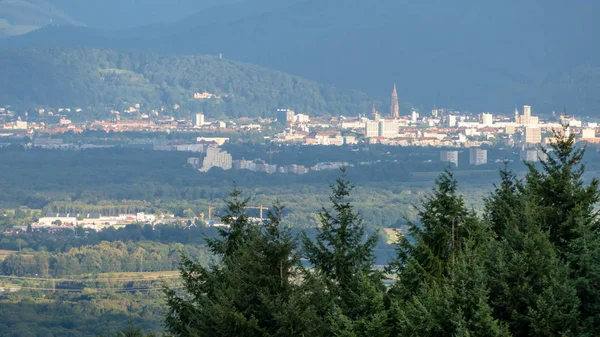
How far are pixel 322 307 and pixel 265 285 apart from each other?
1.67 ft

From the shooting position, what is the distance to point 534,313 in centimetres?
998

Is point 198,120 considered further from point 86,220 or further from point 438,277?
point 438,277

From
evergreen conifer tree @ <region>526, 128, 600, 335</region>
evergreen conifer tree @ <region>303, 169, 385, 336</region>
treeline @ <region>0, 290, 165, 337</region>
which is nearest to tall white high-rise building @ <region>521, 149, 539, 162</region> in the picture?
treeline @ <region>0, 290, 165, 337</region>

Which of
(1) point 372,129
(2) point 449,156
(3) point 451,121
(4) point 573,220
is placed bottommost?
(2) point 449,156

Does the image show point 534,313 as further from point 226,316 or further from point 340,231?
point 340,231

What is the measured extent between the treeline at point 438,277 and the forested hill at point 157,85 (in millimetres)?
Result: 110311

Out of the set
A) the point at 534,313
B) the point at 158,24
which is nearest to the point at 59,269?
the point at 534,313

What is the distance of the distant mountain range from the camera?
440ft

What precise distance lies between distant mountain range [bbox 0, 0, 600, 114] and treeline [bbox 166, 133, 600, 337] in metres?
107

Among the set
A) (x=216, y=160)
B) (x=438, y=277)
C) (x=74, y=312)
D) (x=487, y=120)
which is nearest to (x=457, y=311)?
(x=438, y=277)

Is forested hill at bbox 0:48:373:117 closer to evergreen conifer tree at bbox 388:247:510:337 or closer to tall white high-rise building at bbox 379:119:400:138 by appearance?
tall white high-rise building at bbox 379:119:400:138

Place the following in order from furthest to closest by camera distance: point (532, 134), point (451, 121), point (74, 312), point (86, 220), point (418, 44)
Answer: point (418, 44) → point (451, 121) → point (532, 134) → point (86, 220) → point (74, 312)

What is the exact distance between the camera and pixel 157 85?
132 metres

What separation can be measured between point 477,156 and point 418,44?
68375mm
